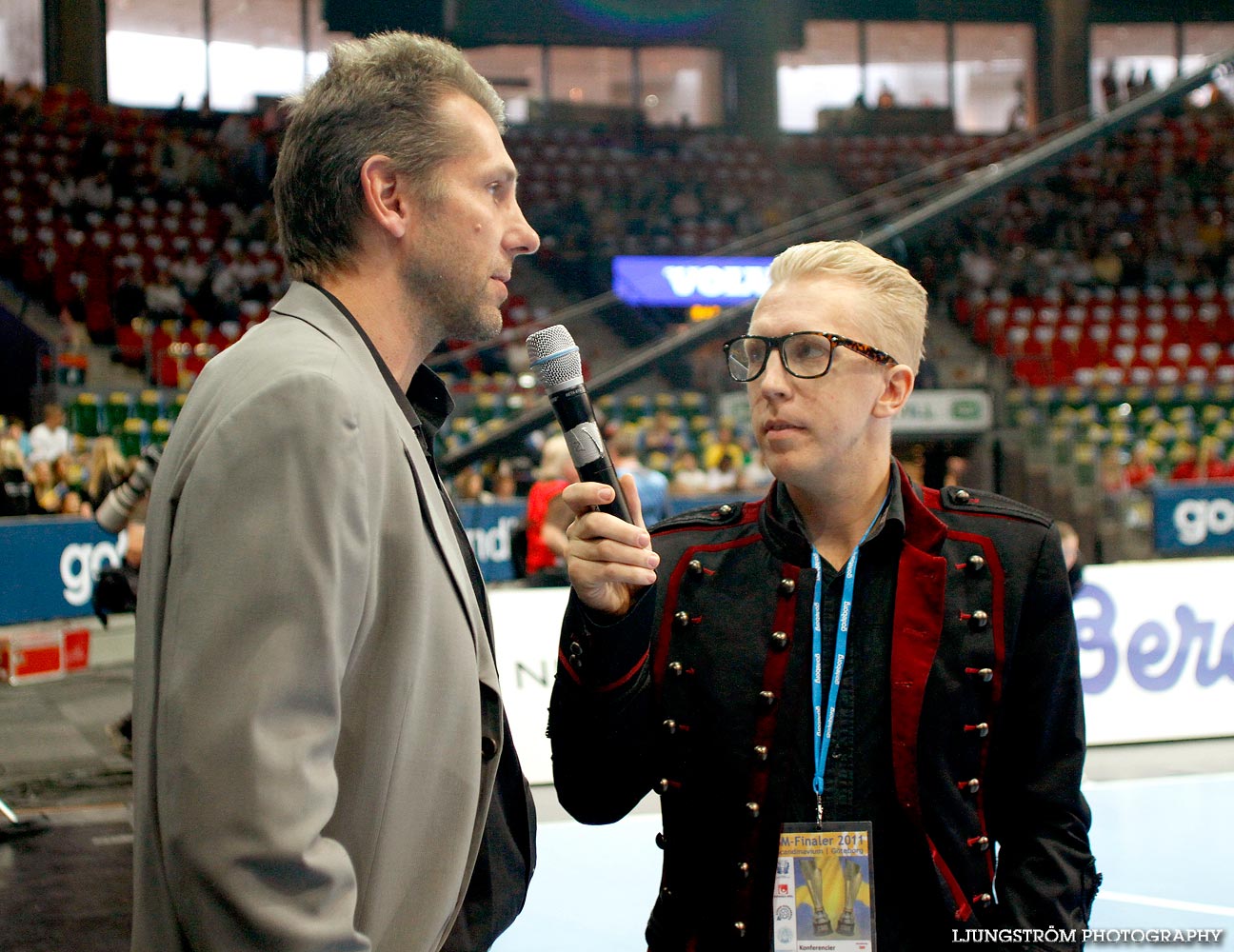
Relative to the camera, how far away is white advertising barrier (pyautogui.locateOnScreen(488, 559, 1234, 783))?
6.37 meters

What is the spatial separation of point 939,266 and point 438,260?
16.7m

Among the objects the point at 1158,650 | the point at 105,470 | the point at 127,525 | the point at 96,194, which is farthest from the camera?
the point at 96,194

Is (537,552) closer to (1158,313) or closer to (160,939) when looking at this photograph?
(160,939)

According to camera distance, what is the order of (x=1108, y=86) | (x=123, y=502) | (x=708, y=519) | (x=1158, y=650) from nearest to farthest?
(x=708, y=519)
(x=123, y=502)
(x=1158, y=650)
(x=1108, y=86)

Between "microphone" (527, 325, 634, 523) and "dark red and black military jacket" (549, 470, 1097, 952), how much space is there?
21cm

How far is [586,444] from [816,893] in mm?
690

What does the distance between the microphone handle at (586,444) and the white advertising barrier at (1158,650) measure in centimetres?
546

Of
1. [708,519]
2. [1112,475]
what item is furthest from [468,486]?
[708,519]

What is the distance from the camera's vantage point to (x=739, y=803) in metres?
1.64

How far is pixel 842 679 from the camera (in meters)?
1.68

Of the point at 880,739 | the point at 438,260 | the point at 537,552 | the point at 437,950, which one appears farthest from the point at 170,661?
the point at 537,552

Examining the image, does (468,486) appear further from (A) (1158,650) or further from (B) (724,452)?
(A) (1158,650)

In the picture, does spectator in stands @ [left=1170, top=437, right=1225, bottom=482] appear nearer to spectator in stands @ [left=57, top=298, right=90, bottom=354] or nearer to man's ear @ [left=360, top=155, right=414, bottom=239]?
spectator in stands @ [left=57, top=298, right=90, bottom=354]

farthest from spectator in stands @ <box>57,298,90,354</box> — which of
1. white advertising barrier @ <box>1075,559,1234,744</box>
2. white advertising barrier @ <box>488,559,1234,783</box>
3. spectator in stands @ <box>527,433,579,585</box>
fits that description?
white advertising barrier @ <box>1075,559,1234,744</box>
